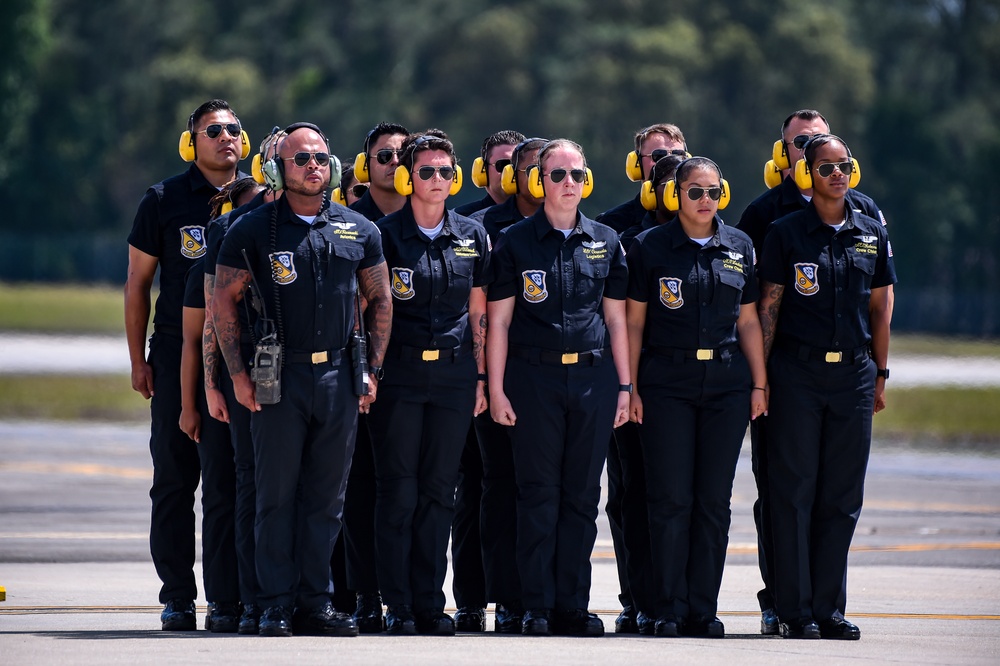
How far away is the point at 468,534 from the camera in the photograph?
31.0 feet

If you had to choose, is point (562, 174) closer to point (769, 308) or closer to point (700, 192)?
point (700, 192)

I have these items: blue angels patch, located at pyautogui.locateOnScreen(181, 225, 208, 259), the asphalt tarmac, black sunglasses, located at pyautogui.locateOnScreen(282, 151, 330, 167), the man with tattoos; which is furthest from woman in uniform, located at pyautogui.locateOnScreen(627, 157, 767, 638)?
blue angels patch, located at pyautogui.locateOnScreen(181, 225, 208, 259)

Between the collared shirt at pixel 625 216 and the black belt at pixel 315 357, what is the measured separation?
6.87ft

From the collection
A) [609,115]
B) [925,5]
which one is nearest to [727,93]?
[609,115]

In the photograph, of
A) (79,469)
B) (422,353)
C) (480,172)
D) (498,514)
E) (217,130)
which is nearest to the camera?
(422,353)

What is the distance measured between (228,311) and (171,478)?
4.41 feet

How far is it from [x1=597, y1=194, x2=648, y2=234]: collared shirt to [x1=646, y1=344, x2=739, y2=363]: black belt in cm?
114

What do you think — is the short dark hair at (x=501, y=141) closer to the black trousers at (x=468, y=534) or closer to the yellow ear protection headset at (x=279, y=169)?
the black trousers at (x=468, y=534)

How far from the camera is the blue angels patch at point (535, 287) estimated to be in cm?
878

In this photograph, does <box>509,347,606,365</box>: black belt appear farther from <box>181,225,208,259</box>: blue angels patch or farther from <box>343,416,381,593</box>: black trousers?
<box>181,225,208,259</box>: blue angels patch

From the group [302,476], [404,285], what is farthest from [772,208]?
[302,476]

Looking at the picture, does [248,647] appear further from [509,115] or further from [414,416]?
[509,115]

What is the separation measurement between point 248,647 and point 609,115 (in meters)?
53.4

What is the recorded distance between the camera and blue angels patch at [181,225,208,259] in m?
9.22
